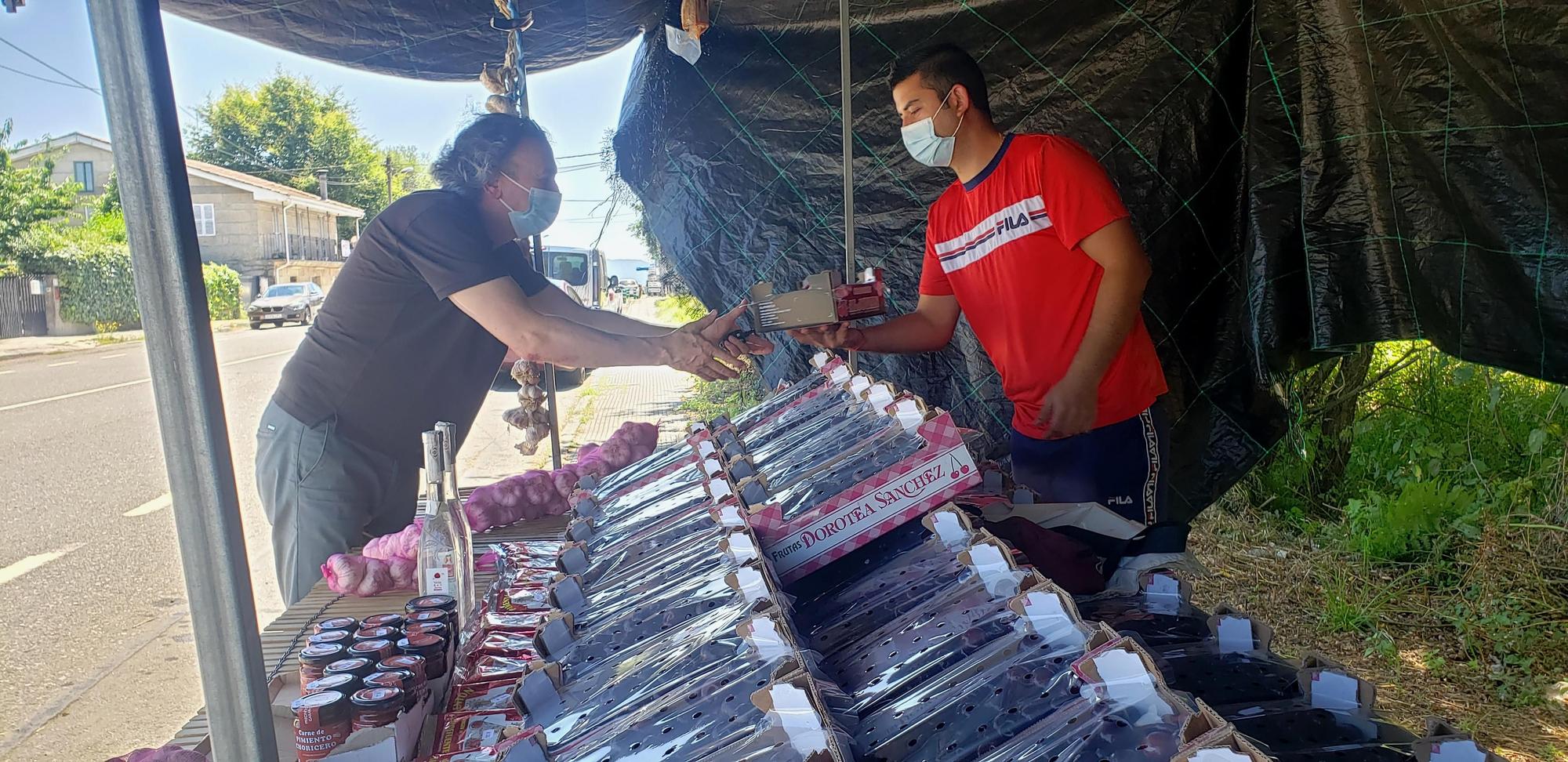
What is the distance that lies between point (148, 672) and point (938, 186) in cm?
452

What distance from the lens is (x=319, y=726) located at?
1.08 metres

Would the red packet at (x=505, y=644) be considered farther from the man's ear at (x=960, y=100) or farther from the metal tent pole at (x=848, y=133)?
the man's ear at (x=960, y=100)

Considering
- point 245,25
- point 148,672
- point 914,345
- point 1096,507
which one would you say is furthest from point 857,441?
point 148,672

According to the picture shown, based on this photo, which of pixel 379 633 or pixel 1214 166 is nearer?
pixel 379 633

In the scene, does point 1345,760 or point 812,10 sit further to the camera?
point 812,10

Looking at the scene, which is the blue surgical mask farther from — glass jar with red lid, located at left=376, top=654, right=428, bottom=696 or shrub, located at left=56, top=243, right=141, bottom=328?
shrub, located at left=56, top=243, right=141, bottom=328

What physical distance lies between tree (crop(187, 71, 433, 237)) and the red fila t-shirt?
123 feet

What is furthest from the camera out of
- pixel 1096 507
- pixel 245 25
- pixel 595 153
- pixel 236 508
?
pixel 595 153

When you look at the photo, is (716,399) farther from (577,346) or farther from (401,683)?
(401,683)

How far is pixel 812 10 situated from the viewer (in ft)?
12.1

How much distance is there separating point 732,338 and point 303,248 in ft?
119

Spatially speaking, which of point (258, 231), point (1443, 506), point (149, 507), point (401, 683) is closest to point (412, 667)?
point (401, 683)

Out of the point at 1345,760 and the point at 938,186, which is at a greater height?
the point at 938,186

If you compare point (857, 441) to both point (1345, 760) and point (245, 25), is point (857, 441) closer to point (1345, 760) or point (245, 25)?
point (1345, 760)
